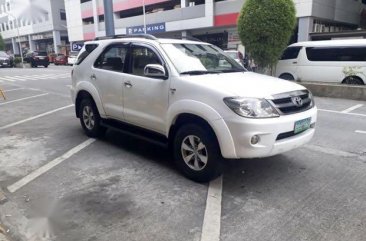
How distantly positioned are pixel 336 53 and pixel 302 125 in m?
9.02

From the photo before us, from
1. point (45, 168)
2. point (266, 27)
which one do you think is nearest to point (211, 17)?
point (266, 27)

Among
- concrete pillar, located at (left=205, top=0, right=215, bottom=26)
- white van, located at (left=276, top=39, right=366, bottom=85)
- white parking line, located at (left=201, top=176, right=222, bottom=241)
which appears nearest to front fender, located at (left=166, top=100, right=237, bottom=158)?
white parking line, located at (left=201, top=176, right=222, bottom=241)

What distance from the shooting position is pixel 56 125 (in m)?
7.42

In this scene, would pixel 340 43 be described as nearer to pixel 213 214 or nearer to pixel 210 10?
pixel 213 214

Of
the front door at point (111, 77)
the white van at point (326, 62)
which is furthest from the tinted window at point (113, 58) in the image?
the white van at point (326, 62)

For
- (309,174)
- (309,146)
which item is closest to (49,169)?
(309,174)

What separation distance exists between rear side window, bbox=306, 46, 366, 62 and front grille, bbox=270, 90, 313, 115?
834 cm

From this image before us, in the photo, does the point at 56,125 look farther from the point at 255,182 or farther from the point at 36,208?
the point at 255,182

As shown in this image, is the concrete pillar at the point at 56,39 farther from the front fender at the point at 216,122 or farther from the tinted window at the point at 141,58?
the front fender at the point at 216,122

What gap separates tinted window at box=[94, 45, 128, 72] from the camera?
528 centimetres

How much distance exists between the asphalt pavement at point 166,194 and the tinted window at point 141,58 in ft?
4.32

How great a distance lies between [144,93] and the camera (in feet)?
15.5

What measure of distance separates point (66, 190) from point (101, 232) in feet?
3.65

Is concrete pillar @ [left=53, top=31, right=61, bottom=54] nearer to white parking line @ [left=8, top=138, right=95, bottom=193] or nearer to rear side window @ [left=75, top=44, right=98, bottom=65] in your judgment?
rear side window @ [left=75, top=44, right=98, bottom=65]
